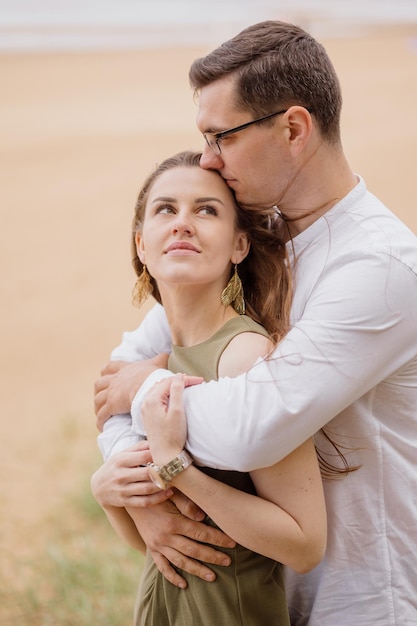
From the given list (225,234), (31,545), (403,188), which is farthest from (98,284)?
(225,234)

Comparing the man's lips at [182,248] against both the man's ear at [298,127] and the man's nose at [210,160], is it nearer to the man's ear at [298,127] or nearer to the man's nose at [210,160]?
the man's nose at [210,160]

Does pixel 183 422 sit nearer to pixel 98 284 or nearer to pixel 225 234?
pixel 225 234

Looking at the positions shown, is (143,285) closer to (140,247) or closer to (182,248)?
(140,247)

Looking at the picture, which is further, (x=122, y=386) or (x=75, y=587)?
(x=75, y=587)

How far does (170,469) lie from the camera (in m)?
2.38

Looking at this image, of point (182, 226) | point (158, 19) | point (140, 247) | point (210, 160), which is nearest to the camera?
point (182, 226)

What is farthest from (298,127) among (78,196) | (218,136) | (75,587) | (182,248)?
(78,196)

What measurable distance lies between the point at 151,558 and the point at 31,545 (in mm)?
3561

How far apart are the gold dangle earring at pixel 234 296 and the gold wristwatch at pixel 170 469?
0.52 meters

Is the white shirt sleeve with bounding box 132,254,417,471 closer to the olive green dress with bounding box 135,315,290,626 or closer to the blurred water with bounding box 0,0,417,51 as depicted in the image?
the olive green dress with bounding box 135,315,290,626

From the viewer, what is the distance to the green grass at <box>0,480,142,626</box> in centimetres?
497

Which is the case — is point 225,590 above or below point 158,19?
below

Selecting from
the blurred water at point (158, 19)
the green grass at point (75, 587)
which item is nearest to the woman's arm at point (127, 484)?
the green grass at point (75, 587)

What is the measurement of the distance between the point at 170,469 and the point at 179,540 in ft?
0.85
